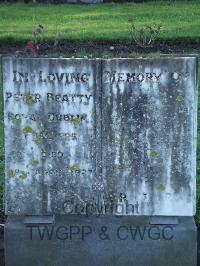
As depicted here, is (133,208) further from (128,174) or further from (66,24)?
(66,24)

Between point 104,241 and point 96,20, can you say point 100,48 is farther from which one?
point 104,241

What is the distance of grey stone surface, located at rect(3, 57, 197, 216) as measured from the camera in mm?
5395

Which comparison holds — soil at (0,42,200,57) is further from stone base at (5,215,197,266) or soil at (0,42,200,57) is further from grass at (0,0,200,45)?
stone base at (5,215,197,266)

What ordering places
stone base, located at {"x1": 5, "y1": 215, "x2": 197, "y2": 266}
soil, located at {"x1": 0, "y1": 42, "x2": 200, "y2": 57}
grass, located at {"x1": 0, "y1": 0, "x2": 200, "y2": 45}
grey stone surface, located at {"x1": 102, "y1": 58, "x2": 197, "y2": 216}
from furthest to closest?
grass, located at {"x1": 0, "y1": 0, "x2": 200, "y2": 45}
soil, located at {"x1": 0, "y1": 42, "x2": 200, "y2": 57}
stone base, located at {"x1": 5, "y1": 215, "x2": 197, "y2": 266}
grey stone surface, located at {"x1": 102, "y1": 58, "x2": 197, "y2": 216}

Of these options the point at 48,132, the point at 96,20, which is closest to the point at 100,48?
the point at 96,20

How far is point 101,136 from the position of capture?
5488mm

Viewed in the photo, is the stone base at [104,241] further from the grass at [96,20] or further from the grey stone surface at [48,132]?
the grass at [96,20]

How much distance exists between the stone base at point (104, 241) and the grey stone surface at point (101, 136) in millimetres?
80

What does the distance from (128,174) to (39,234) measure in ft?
2.63

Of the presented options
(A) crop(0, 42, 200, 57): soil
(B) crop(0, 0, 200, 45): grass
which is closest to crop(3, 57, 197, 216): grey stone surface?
(A) crop(0, 42, 200, 57): soil

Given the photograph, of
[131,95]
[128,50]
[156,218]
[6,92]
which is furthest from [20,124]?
[128,50]

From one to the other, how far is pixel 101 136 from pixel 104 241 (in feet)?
2.58

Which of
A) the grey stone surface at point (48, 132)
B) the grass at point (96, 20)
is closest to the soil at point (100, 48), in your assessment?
the grass at point (96, 20)

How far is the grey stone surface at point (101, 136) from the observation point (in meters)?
5.39
